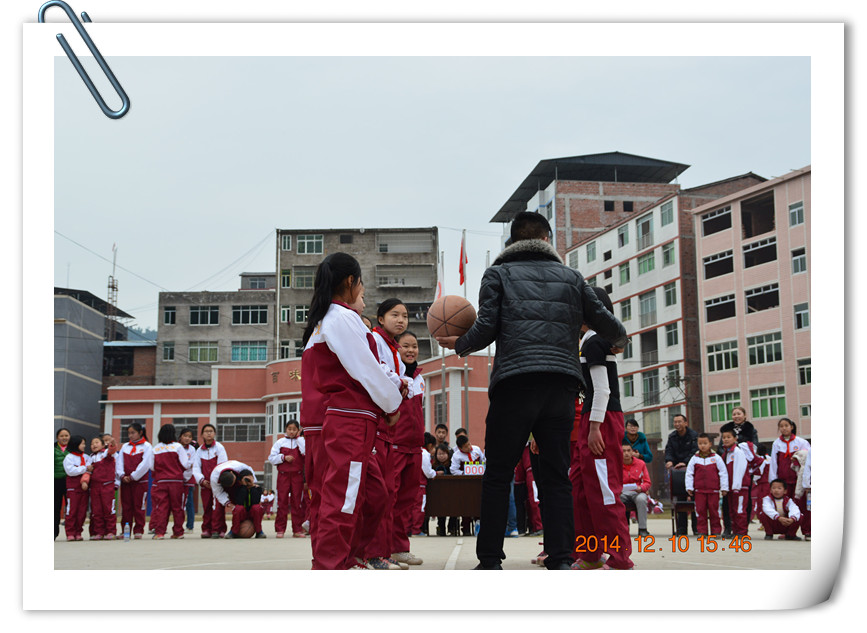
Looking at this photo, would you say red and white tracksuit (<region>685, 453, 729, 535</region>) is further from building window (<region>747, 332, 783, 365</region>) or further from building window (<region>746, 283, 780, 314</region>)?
building window (<region>746, 283, 780, 314</region>)

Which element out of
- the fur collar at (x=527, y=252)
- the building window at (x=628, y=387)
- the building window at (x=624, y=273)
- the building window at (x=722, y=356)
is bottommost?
the building window at (x=628, y=387)

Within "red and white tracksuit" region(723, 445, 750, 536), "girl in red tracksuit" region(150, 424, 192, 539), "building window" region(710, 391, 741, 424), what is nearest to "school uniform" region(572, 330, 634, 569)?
"red and white tracksuit" region(723, 445, 750, 536)

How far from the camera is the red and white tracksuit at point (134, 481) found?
42.0 ft

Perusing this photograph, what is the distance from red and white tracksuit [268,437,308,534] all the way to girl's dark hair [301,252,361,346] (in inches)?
334

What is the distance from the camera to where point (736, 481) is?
37.0ft

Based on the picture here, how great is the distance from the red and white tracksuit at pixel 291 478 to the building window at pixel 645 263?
40478mm

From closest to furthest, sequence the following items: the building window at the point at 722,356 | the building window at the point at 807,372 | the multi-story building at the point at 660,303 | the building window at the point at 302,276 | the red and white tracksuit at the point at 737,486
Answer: the building window at the point at 807,372 < the red and white tracksuit at the point at 737,486 < the building window at the point at 722,356 < the multi-story building at the point at 660,303 < the building window at the point at 302,276

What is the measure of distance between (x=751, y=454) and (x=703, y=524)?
179cm

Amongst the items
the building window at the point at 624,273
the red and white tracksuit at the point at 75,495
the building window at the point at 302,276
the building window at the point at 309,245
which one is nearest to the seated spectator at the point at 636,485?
the red and white tracksuit at the point at 75,495

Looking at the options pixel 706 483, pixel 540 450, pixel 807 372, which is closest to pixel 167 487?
pixel 706 483

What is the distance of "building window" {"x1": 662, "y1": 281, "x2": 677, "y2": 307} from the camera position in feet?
159

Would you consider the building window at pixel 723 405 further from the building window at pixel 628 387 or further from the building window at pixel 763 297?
the building window at pixel 628 387

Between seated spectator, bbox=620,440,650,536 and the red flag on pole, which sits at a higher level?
the red flag on pole
